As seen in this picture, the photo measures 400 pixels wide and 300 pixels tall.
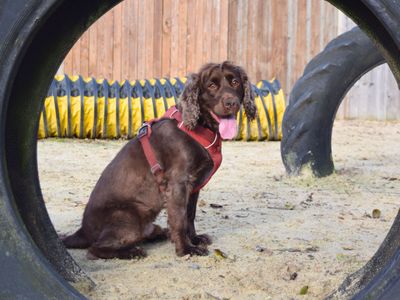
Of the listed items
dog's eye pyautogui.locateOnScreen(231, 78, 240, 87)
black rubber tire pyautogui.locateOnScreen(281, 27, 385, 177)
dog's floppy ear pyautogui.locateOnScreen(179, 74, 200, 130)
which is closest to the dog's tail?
dog's floppy ear pyautogui.locateOnScreen(179, 74, 200, 130)

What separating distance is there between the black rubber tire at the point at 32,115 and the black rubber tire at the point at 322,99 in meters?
3.77

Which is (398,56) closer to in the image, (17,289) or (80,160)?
(17,289)

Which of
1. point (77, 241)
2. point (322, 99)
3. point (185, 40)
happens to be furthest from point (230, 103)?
point (185, 40)

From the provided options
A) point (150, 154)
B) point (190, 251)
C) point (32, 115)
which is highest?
point (32, 115)

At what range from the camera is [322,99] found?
6559mm

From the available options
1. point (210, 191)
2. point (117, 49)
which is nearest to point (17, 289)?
point (210, 191)

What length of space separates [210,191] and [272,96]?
5255mm

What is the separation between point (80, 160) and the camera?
8344 millimetres

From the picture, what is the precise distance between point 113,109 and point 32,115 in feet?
26.6

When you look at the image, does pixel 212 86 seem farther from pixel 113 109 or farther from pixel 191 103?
pixel 113 109

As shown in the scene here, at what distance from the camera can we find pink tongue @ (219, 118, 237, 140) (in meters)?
4.20

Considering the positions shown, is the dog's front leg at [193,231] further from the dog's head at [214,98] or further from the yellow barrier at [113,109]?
the yellow barrier at [113,109]

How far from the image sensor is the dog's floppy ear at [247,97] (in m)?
4.40

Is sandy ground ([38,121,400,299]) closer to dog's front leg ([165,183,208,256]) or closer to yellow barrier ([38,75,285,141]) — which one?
dog's front leg ([165,183,208,256])
